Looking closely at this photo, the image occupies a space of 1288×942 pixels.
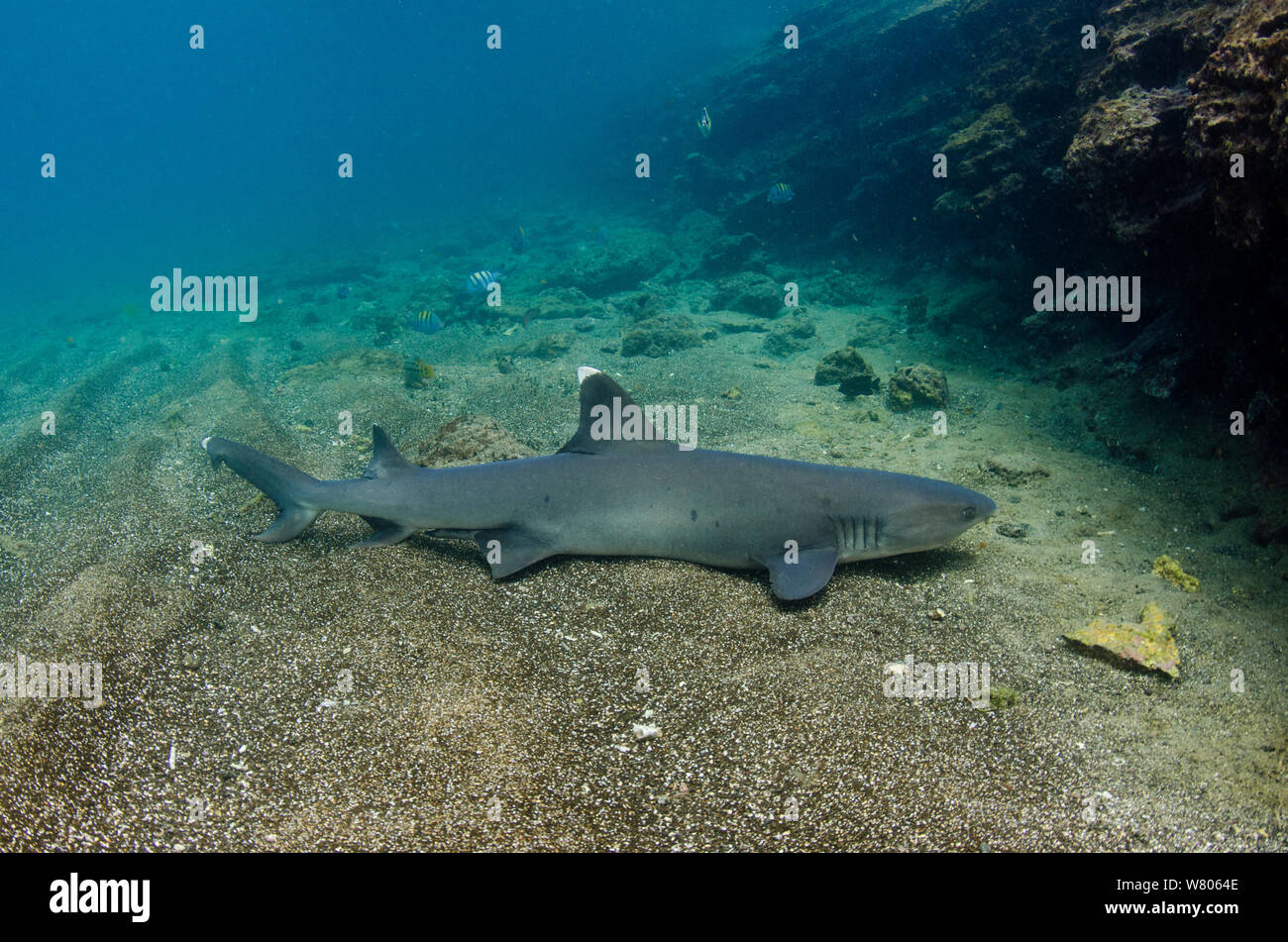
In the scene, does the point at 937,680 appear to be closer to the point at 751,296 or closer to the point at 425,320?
the point at 425,320

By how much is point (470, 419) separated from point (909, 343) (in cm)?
953

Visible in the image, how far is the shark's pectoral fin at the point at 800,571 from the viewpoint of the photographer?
437 centimetres

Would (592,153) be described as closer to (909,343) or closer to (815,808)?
(909,343)

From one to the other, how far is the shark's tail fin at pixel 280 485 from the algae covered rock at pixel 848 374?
823cm

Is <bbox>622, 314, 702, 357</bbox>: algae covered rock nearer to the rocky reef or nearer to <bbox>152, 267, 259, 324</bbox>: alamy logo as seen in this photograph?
the rocky reef

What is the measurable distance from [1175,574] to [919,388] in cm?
492

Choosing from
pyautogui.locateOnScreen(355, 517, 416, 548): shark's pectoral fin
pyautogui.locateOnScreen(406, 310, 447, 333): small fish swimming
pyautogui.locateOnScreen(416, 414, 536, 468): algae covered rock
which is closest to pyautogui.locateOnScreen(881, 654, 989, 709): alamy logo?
pyautogui.locateOnScreen(355, 517, 416, 548): shark's pectoral fin

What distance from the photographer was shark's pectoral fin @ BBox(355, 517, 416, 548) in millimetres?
5162

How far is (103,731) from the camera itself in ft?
10.8

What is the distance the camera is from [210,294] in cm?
3472

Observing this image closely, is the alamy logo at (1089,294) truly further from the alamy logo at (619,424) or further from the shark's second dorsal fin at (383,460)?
the shark's second dorsal fin at (383,460)

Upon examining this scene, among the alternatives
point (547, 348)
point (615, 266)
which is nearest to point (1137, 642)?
point (547, 348)

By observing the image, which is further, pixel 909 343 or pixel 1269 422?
pixel 909 343
